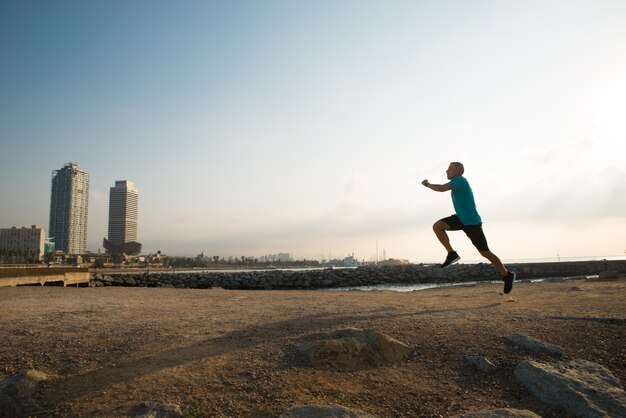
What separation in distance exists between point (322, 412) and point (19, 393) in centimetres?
234

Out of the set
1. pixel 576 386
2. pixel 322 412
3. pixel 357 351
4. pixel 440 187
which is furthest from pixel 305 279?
pixel 322 412

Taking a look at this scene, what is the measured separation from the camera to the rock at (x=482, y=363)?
3348 mm

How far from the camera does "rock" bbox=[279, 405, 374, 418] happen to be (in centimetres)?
263

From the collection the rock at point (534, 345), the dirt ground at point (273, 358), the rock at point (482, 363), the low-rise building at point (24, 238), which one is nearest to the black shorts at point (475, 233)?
the dirt ground at point (273, 358)

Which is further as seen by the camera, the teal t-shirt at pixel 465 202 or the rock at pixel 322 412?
the teal t-shirt at pixel 465 202

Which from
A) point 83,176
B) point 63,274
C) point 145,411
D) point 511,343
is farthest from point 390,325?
point 83,176

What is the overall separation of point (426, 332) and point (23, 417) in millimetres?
3622

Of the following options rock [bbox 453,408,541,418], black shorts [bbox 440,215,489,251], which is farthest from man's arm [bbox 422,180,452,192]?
rock [bbox 453,408,541,418]

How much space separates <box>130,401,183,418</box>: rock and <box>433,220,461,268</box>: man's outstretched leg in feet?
17.5

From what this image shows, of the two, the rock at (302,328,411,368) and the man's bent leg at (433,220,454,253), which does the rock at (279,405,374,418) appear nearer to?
the rock at (302,328,411,368)

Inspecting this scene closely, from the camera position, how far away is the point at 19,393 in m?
2.93

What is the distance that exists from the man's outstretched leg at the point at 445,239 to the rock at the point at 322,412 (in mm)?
4623

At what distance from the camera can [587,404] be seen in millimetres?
2814

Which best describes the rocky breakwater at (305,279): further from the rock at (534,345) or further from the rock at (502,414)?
the rock at (502,414)
